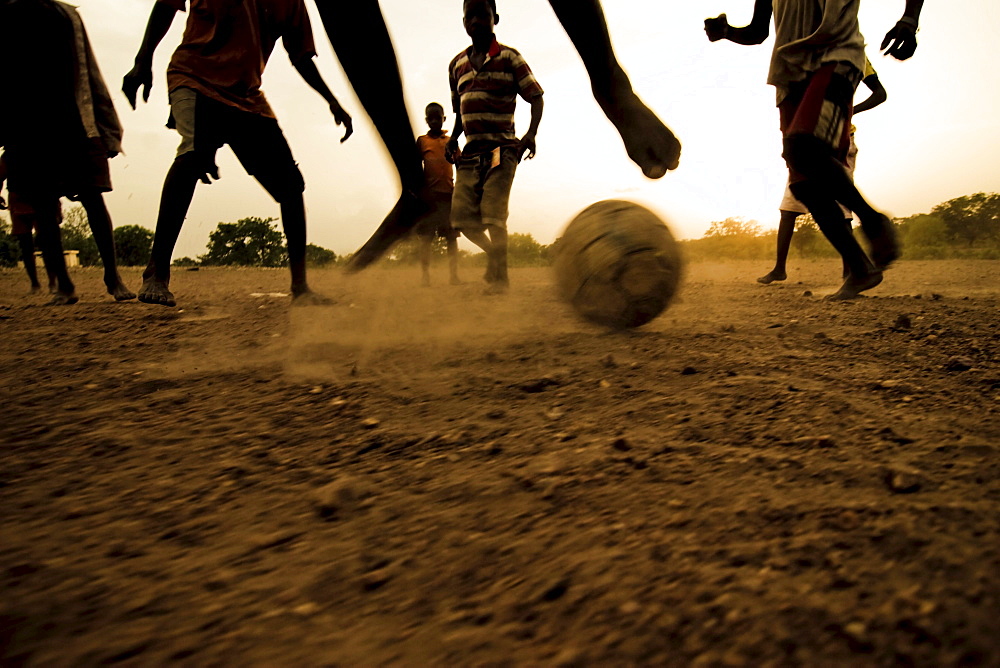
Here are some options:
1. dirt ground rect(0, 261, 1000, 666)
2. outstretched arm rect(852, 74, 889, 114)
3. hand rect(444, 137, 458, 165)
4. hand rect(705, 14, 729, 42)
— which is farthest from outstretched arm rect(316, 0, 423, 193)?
outstretched arm rect(852, 74, 889, 114)

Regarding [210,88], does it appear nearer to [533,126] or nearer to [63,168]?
[63,168]

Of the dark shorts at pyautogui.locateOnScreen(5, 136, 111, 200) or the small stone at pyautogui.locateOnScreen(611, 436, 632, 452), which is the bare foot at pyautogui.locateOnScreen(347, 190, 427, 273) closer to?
the dark shorts at pyautogui.locateOnScreen(5, 136, 111, 200)

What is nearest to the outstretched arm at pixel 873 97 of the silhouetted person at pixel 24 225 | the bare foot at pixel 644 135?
the bare foot at pixel 644 135

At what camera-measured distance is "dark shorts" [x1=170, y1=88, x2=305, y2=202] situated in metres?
3.34

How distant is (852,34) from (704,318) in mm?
1874

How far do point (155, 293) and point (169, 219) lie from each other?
1.39 feet

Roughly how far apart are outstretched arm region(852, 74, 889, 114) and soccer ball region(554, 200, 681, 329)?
3090 mm

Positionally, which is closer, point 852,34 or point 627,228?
point 627,228

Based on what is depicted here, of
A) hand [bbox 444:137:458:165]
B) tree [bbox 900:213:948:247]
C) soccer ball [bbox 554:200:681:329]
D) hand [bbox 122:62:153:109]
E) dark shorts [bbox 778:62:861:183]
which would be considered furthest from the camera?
tree [bbox 900:213:948:247]

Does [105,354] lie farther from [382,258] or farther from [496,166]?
[496,166]

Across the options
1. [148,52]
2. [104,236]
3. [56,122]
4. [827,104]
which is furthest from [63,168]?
[827,104]

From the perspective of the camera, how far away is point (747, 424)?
129 centimetres

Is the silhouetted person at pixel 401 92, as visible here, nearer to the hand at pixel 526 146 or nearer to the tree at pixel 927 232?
the hand at pixel 526 146

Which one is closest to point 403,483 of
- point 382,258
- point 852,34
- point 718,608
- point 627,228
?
point 718,608
